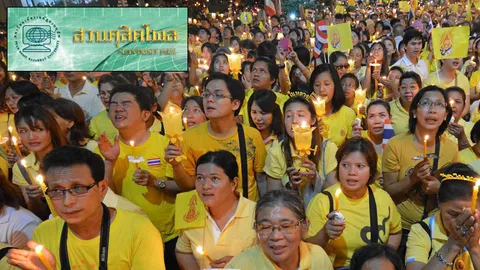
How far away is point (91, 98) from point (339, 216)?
3938mm

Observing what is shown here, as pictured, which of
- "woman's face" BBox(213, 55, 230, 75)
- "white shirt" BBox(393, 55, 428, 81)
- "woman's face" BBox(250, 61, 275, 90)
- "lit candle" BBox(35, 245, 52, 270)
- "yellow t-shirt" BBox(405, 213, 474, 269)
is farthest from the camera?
"white shirt" BBox(393, 55, 428, 81)

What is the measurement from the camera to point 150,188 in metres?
3.86

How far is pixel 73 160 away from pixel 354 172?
173 centimetres

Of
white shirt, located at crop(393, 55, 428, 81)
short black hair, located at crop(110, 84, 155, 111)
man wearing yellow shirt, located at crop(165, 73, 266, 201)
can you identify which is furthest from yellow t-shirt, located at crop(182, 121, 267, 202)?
white shirt, located at crop(393, 55, 428, 81)

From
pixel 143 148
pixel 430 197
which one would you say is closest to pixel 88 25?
pixel 143 148

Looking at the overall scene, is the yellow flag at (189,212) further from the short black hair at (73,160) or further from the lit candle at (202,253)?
the short black hair at (73,160)

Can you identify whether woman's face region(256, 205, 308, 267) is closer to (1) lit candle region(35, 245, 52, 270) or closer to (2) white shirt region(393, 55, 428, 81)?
(1) lit candle region(35, 245, 52, 270)

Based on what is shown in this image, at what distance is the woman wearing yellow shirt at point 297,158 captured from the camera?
12.5ft

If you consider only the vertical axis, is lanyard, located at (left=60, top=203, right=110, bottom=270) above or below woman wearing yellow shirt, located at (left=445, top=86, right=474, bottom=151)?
below

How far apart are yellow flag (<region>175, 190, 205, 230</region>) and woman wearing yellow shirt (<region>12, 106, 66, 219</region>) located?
1109 millimetres

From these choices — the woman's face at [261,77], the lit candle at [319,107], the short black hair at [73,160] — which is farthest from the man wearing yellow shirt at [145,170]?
the woman's face at [261,77]

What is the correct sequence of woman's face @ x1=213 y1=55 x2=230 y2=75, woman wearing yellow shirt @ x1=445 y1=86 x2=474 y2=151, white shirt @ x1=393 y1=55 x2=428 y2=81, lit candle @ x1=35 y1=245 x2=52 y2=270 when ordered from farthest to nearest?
white shirt @ x1=393 y1=55 x2=428 y2=81 < woman's face @ x1=213 y1=55 x2=230 y2=75 < woman wearing yellow shirt @ x1=445 y1=86 x2=474 y2=151 < lit candle @ x1=35 y1=245 x2=52 y2=270

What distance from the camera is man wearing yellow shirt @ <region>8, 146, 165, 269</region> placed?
8.27ft

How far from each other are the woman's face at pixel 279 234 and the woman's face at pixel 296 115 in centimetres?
139
